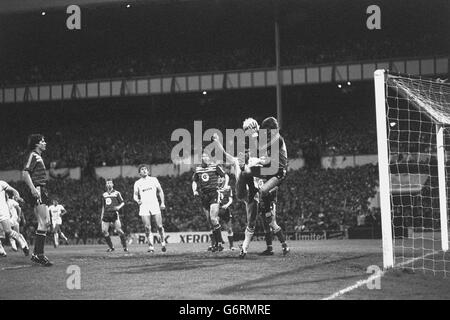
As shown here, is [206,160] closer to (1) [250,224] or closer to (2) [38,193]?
(1) [250,224]

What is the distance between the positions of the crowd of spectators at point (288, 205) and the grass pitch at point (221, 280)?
1600cm

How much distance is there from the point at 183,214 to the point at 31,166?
20.2m

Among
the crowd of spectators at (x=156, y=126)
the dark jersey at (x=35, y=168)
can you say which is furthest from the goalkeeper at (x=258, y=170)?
the crowd of spectators at (x=156, y=126)

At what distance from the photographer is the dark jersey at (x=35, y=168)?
1154cm

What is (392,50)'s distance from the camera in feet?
133

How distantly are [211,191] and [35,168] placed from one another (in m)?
5.10

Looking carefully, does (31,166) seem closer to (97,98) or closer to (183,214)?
(183,214)

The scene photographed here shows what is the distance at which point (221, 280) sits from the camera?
881 centimetres

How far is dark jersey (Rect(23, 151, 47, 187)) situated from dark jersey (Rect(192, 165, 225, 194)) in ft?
15.7

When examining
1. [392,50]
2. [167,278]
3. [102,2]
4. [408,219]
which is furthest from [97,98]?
[167,278]

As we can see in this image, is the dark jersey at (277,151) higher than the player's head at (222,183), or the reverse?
the dark jersey at (277,151)

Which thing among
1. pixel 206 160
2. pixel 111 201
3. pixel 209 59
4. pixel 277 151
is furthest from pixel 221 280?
pixel 209 59

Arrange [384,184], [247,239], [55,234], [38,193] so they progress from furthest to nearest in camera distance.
Result: [55,234], [247,239], [38,193], [384,184]

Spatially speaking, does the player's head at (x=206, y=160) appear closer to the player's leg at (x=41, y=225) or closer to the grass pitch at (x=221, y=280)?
the grass pitch at (x=221, y=280)
